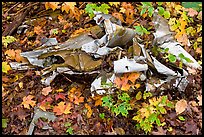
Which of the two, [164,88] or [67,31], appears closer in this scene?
[164,88]

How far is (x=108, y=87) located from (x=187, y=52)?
1177 mm

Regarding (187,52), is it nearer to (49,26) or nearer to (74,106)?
(74,106)

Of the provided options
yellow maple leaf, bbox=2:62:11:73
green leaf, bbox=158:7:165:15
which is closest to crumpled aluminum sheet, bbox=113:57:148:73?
green leaf, bbox=158:7:165:15

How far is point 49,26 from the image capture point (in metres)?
4.95

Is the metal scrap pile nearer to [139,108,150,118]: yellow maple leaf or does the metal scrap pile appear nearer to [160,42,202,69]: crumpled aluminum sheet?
[160,42,202,69]: crumpled aluminum sheet

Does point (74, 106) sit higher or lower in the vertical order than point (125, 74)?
lower

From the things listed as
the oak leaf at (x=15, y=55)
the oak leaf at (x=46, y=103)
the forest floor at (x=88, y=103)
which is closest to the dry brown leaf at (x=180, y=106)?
the forest floor at (x=88, y=103)

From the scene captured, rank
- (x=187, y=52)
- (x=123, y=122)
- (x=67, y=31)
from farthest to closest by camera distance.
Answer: (x=67, y=31), (x=187, y=52), (x=123, y=122)

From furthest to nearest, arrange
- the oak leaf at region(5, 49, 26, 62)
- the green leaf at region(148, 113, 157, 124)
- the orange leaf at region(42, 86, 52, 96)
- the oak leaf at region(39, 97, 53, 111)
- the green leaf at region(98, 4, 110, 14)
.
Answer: the green leaf at region(98, 4, 110, 14) → the oak leaf at region(5, 49, 26, 62) → the orange leaf at region(42, 86, 52, 96) → the oak leaf at region(39, 97, 53, 111) → the green leaf at region(148, 113, 157, 124)

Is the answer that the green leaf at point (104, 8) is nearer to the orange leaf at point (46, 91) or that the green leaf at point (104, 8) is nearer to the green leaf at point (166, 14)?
the green leaf at point (166, 14)

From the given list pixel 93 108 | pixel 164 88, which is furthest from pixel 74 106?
pixel 164 88

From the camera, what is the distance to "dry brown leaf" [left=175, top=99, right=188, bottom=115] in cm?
373

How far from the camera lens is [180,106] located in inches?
148

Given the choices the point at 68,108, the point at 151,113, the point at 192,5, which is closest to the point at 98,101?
the point at 68,108
